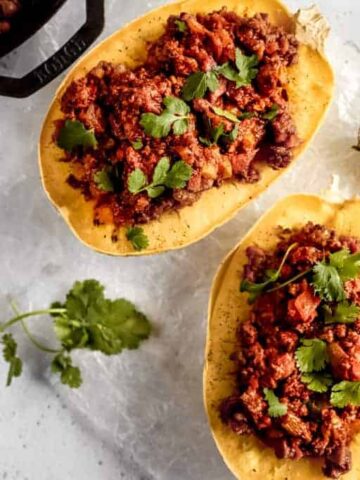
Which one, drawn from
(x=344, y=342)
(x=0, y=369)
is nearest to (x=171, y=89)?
(x=344, y=342)

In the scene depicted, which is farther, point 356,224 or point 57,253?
point 57,253

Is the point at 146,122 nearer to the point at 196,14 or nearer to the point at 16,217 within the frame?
the point at 196,14

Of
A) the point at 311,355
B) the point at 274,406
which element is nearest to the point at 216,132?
the point at 311,355

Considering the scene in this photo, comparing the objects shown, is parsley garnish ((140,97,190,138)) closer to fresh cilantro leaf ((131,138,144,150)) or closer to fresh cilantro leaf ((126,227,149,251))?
fresh cilantro leaf ((131,138,144,150))

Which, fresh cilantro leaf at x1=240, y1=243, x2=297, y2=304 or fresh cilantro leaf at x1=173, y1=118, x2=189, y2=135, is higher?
fresh cilantro leaf at x1=173, y1=118, x2=189, y2=135

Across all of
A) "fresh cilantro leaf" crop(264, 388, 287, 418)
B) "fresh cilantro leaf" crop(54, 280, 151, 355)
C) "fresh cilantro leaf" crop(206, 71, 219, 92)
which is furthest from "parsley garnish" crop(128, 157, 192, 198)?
"fresh cilantro leaf" crop(264, 388, 287, 418)

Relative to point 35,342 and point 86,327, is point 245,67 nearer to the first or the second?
point 86,327

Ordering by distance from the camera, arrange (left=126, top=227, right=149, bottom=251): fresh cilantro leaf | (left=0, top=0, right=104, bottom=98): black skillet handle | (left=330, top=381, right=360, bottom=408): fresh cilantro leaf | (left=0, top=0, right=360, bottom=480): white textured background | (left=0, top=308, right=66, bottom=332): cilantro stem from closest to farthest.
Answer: (left=330, top=381, right=360, bottom=408): fresh cilantro leaf
(left=126, top=227, right=149, bottom=251): fresh cilantro leaf
(left=0, top=0, right=104, bottom=98): black skillet handle
(left=0, top=308, right=66, bottom=332): cilantro stem
(left=0, top=0, right=360, bottom=480): white textured background
